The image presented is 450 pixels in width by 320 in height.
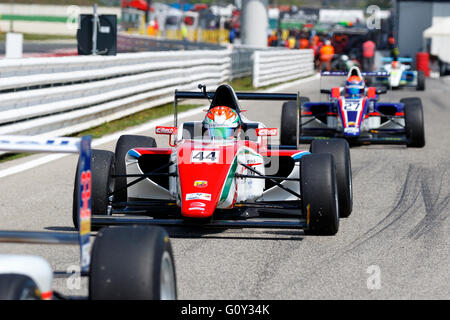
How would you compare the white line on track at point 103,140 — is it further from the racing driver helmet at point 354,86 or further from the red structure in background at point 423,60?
the red structure in background at point 423,60

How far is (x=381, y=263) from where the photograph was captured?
21.8ft

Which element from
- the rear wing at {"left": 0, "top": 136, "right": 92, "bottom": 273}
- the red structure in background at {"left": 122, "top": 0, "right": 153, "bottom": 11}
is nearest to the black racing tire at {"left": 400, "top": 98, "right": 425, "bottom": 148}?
the rear wing at {"left": 0, "top": 136, "right": 92, "bottom": 273}

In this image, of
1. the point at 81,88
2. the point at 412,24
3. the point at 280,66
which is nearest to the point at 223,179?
the point at 81,88

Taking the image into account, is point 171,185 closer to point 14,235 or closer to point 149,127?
point 14,235

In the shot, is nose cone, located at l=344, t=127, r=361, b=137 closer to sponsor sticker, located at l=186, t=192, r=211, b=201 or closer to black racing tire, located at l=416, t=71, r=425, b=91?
sponsor sticker, located at l=186, t=192, r=211, b=201

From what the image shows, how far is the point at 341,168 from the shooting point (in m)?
8.17

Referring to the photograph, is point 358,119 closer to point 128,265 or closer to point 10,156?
point 10,156

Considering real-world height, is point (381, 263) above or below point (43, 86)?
below

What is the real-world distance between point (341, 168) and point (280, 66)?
25.0m

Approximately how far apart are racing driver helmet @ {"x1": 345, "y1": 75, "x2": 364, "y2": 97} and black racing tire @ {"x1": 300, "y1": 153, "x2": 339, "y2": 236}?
8146 mm

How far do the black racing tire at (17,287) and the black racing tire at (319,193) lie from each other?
366 centimetres
